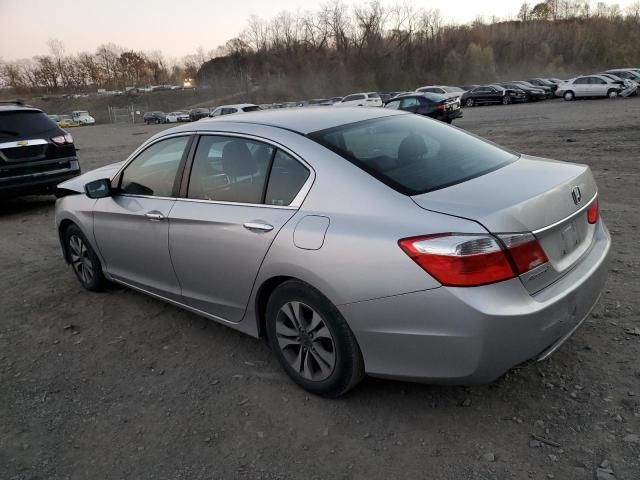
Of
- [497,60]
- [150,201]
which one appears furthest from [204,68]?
[150,201]

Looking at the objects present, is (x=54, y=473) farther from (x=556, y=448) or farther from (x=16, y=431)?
(x=556, y=448)

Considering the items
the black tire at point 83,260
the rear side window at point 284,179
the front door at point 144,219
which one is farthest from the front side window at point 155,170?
the rear side window at point 284,179

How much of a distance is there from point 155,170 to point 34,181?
536 cm

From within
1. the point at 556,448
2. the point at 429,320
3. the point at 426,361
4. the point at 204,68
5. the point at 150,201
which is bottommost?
the point at 556,448

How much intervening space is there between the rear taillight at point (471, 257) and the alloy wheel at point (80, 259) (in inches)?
138

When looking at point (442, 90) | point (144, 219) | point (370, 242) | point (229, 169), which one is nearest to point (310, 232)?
point (370, 242)

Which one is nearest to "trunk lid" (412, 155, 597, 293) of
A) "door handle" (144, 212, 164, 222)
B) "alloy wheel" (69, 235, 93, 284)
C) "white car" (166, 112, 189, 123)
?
"door handle" (144, 212, 164, 222)

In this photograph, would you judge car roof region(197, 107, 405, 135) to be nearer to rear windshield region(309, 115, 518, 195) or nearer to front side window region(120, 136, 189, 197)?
rear windshield region(309, 115, 518, 195)

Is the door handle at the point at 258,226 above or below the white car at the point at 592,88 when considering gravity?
above

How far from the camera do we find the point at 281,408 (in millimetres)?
2965

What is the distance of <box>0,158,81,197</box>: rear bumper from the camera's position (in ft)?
26.0

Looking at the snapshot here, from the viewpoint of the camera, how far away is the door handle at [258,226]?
9.53ft

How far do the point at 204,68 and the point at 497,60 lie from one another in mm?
65007

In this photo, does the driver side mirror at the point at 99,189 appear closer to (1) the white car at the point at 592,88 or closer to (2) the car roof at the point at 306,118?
(2) the car roof at the point at 306,118
